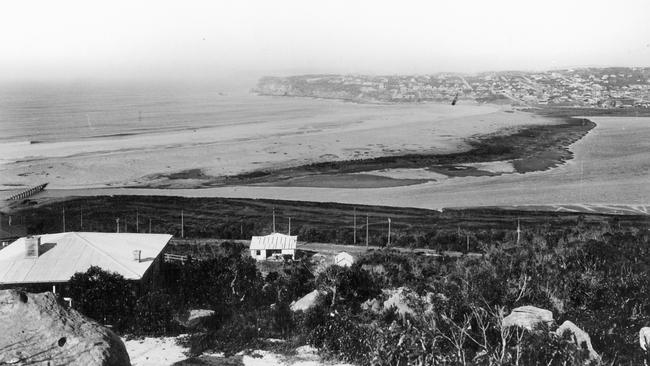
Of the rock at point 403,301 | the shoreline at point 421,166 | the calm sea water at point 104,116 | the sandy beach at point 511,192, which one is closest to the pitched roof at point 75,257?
the rock at point 403,301

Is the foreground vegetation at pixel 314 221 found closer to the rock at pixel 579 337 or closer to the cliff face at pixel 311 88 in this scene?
the rock at pixel 579 337

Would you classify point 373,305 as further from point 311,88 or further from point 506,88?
point 311,88

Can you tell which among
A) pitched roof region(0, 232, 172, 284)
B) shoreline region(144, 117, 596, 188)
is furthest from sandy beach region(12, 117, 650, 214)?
pitched roof region(0, 232, 172, 284)

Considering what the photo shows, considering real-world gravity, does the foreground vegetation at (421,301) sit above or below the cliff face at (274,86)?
below

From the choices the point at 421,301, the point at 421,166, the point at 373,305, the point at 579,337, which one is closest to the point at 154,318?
the point at 373,305

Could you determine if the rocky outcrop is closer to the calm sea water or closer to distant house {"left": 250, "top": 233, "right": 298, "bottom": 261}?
distant house {"left": 250, "top": 233, "right": 298, "bottom": 261}
